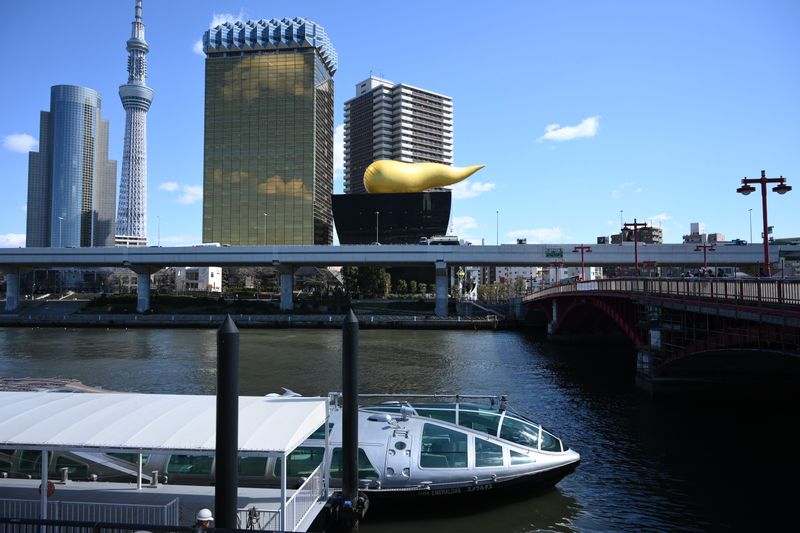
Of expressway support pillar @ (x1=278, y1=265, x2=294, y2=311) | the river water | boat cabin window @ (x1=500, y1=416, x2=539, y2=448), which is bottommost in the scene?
the river water

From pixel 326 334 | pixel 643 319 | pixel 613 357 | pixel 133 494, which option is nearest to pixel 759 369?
pixel 643 319

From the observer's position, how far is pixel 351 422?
13781 millimetres

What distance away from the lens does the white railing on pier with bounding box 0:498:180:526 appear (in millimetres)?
10984

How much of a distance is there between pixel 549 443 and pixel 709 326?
1559 centimetres

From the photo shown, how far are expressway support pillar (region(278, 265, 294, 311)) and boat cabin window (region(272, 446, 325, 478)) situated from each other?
8515 centimetres

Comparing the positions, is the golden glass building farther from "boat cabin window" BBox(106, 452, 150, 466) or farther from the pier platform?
the pier platform

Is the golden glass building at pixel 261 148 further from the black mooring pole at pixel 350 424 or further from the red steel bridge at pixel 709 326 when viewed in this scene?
the black mooring pole at pixel 350 424

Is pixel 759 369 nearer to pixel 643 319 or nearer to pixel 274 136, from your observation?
pixel 643 319

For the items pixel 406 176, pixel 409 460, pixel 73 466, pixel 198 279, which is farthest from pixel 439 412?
pixel 198 279

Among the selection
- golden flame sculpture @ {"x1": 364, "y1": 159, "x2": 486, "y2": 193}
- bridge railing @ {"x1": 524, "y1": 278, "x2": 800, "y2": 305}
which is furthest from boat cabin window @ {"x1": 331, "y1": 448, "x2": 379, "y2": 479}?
golden flame sculpture @ {"x1": 364, "y1": 159, "x2": 486, "y2": 193}

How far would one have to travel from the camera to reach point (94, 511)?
11391 millimetres

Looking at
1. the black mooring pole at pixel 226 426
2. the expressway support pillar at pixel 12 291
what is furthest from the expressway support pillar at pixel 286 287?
the black mooring pole at pixel 226 426

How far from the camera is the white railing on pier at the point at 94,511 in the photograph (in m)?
11.0

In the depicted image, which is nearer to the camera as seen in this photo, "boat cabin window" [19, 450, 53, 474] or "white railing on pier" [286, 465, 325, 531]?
"white railing on pier" [286, 465, 325, 531]
